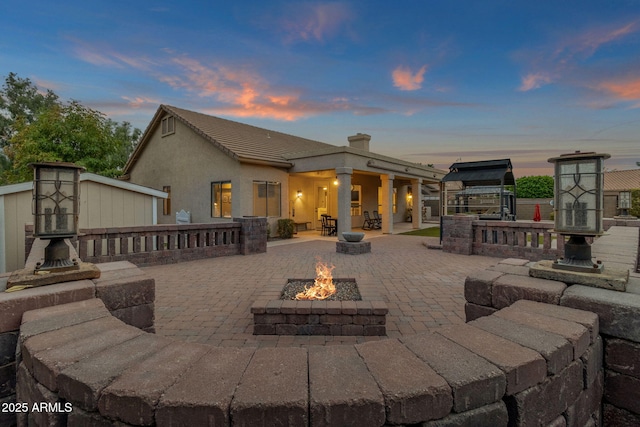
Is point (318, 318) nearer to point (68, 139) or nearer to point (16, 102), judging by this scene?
point (68, 139)

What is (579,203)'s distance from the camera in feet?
7.73

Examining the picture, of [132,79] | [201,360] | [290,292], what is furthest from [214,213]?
[201,360]

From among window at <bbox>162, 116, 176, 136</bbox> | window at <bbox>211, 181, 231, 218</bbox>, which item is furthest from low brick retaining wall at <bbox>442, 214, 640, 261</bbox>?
window at <bbox>162, 116, 176, 136</bbox>

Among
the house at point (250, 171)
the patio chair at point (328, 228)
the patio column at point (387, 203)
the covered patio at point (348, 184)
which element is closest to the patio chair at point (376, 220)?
the covered patio at point (348, 184)

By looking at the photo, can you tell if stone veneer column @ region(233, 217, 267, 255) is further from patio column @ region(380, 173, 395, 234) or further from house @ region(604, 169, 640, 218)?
house @ region(604, 169, 640, 218)

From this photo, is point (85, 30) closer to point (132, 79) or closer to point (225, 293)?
point (132, 79)

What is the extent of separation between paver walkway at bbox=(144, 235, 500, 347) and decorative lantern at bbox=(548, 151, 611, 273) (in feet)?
5.74

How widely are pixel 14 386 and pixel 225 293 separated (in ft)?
10.2

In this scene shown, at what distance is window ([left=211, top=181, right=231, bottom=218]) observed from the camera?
12.4m

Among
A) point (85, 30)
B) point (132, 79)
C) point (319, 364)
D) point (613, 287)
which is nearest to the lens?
point (319, 364)

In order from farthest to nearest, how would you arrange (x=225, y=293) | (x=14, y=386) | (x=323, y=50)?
(x=323, y=50) < (x=225, y=293) < (x=14, y=386)

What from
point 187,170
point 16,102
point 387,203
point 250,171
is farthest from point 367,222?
point 16,102

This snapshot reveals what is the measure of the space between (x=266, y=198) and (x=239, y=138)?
3.48m

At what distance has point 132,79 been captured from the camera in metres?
12.3
